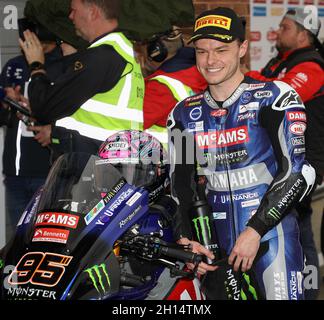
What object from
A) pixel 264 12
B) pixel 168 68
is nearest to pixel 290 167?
pixel 168 68

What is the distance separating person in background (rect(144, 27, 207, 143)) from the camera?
5.24 meters

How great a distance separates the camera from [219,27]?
150 inches

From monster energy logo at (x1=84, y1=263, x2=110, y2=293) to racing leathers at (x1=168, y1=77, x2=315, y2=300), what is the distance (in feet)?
2.53

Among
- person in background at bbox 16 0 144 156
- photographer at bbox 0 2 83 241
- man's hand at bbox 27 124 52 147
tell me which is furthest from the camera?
photographer at bbox 0 2 83 241

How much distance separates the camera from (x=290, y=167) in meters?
3.67

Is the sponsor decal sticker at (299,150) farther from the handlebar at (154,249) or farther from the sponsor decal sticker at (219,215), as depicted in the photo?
the handlebar at (154,249)

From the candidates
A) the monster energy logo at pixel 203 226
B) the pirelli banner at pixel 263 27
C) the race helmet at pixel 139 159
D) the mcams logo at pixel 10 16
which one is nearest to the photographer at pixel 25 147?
the mcams logo at pixel 10 16

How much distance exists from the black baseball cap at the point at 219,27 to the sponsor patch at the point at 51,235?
126cm

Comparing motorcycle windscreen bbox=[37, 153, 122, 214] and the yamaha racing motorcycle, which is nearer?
the yamaha racing motorcycle

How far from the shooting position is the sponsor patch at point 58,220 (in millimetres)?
3203

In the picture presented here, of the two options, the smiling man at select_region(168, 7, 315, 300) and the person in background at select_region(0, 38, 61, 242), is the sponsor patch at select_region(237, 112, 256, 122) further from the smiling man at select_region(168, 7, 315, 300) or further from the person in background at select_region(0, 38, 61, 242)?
the person in background at select_region(0, 38, 61, 242)

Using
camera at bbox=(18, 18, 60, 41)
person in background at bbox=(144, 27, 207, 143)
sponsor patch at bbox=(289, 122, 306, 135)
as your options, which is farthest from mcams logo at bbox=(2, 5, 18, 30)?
sponsor patch at bbox=(289, 122, 306, 135)
